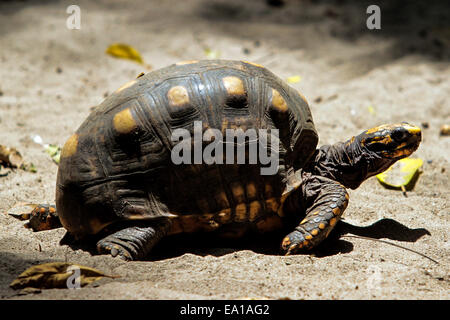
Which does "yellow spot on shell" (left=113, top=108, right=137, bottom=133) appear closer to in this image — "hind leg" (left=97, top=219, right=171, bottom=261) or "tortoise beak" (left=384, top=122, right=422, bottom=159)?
"hind leg" (left=97, top=219, right=171, bottom=261)

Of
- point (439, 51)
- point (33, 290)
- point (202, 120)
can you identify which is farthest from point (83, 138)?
point (439, 51)

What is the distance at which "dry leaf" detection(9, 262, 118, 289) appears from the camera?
2.96 metres

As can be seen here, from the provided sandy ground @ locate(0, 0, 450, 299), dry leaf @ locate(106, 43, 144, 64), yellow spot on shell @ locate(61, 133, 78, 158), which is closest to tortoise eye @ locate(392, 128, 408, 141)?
sandy ground @ locate(0, 0, 450, 299)

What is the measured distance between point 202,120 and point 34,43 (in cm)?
532

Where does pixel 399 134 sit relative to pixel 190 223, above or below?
above

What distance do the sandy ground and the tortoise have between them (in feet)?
0.66

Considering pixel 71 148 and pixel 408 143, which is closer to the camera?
pixel 71 148

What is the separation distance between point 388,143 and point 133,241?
7.11 ft

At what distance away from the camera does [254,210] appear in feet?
12.3

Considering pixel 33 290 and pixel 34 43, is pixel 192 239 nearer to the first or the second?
pixel 33 290

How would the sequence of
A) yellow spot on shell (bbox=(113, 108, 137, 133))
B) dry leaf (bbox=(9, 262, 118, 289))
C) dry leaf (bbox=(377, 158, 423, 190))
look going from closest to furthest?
dry leaf (bbox=(9, 262, 118, 289)), yellow spot on shell (bbox=(113, 108, 137, 133)), dry leaf (bbox=(377, 158, 423, 190))

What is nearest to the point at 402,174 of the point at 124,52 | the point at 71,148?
the point at 71,148

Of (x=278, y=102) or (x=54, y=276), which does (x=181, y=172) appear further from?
(x=54, y=276)

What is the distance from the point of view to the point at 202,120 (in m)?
3.58
